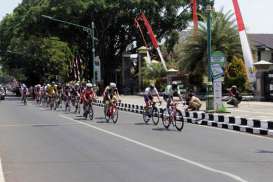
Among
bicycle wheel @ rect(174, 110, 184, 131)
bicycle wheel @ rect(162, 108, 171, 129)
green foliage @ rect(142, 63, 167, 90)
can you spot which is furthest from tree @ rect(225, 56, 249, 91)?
bicycle wheel @ rect(174, 110, 184, 131)

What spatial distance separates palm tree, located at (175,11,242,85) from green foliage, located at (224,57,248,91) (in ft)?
3.33

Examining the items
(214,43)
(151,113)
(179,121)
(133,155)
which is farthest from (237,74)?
(133,155)

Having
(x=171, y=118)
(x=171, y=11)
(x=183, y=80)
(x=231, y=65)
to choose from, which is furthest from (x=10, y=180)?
(x=171, y=11)

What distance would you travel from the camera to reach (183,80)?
57750mm

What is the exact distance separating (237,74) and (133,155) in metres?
37.2

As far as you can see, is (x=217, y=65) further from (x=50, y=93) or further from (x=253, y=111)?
(x=50, y=93)

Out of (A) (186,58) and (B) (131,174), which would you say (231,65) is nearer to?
(A) (186,58)

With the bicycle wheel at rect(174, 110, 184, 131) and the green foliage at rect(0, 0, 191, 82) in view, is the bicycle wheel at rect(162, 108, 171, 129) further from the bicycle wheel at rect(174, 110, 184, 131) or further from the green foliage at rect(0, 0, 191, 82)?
the green foliage at rect(0, 0, 191, 82)

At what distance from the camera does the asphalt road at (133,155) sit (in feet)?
34.9

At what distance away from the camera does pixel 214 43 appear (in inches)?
1977

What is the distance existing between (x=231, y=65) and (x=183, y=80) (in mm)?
8407

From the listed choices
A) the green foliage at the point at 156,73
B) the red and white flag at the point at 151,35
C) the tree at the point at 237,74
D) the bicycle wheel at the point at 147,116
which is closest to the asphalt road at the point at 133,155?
the bicycle wheel at the point at 147,116

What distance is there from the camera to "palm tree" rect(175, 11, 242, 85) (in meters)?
50.2

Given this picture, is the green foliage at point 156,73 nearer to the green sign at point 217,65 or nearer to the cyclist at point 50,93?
the cyclist at point 50,93
